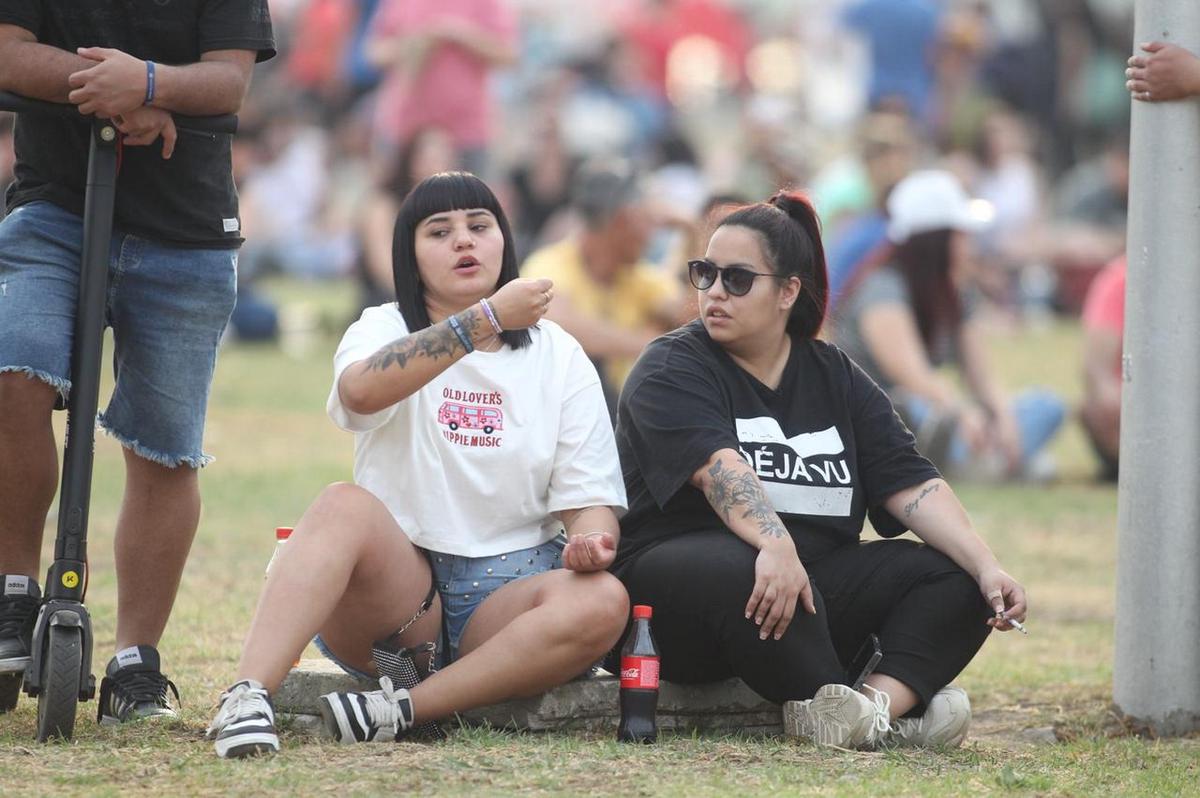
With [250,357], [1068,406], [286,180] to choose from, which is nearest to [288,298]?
[286,180]

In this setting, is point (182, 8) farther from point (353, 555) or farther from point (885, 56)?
point (885, 56)

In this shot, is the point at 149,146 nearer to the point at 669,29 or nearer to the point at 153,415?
the point at 153,415

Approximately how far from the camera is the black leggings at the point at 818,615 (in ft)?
14.1

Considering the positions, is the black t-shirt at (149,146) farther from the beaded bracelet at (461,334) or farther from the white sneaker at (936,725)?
the white sneaker at (936,725)

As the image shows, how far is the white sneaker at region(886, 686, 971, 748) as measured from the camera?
441 centimetres

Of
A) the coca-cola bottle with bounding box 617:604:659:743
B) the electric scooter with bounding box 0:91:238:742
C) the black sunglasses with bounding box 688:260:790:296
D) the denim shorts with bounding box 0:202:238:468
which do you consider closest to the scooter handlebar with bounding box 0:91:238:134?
the electric scooter with bounding box 0:91:238:742

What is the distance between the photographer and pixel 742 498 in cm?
429

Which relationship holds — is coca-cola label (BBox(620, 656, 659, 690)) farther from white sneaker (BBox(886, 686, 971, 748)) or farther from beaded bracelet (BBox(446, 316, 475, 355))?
beaded bracelet (BBox(446, 316, 475, 355))

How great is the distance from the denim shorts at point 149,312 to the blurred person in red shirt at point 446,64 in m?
8.46

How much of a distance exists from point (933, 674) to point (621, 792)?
111cm

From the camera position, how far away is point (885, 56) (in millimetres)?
16344

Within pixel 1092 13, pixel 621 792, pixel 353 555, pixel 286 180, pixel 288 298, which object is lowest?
pixel 621 792

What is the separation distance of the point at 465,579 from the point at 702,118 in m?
18.5

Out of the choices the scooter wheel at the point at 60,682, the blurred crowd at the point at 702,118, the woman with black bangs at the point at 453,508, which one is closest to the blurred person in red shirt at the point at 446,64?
the blurred crowd at the point at 702,118
